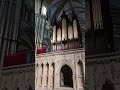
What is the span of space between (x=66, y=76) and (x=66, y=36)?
377 centimetres

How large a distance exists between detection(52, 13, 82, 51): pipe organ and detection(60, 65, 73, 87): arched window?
245 cm

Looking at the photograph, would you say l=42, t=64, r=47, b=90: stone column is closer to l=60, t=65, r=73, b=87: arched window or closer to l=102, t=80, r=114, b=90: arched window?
l=60, t=65, r=73, b=87: arched window

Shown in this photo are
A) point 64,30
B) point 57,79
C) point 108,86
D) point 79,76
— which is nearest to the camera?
point 108,86

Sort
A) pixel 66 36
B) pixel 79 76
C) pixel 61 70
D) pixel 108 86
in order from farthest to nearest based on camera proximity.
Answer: pixel 66 36, pixel 61 70, pixel 79 76, pixel 108 86

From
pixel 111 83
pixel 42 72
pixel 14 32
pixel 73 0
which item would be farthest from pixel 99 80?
pixel 73 0

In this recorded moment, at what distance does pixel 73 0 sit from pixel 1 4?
10540mm

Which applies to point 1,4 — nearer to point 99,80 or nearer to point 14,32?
A: point 14,32

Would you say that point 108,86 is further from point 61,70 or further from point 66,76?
point 61,70

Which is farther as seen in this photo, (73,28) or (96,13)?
(73,28)

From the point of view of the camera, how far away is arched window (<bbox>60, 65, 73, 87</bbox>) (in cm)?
1127

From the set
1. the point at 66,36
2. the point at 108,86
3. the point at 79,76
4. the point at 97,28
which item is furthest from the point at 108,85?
the point at 66,36

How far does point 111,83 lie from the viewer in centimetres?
895

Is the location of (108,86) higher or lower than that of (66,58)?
lower

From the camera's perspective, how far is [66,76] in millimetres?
11461
